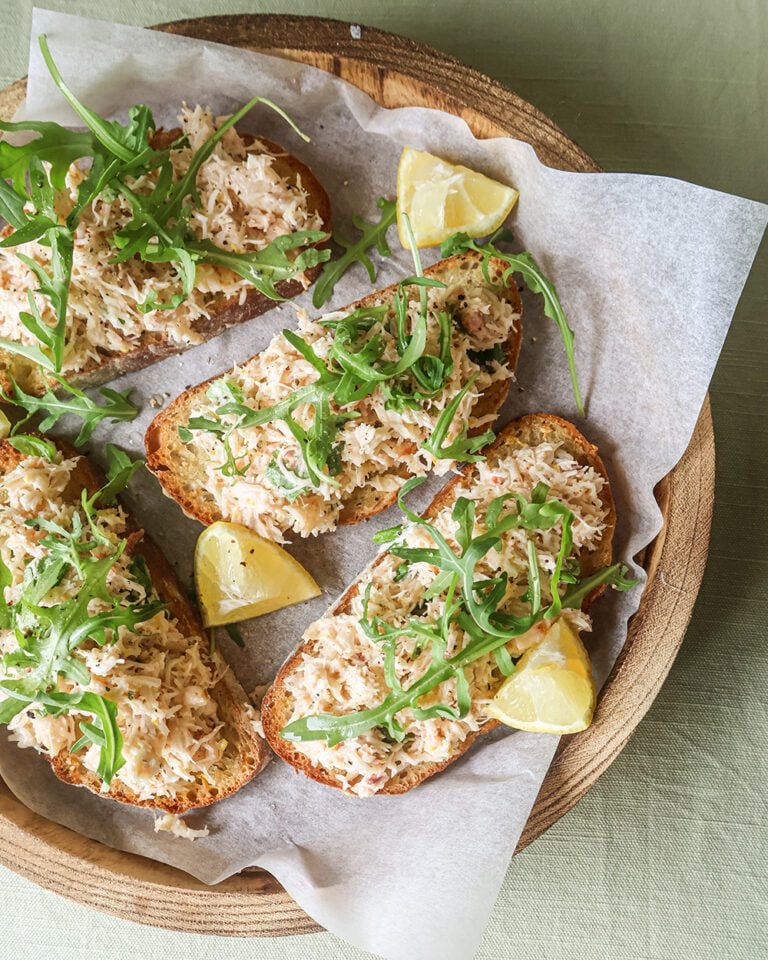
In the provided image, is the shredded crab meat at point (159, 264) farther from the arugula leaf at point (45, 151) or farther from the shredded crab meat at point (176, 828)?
the shredded crab meat at point (176, 828)

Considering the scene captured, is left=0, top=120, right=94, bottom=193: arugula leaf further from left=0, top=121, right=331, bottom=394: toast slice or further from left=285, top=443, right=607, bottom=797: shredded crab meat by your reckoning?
left=285, top=443, right=607, bottom=797: shredded crab meat

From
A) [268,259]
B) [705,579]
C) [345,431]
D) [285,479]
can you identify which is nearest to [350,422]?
[345,431]

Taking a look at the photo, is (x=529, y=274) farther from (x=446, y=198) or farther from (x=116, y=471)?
(x=116, y=471)

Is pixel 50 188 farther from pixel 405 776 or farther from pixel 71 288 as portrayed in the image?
pixel 405 776

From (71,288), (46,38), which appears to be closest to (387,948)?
(71,288)

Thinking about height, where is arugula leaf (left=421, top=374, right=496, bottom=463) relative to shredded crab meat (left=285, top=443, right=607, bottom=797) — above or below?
above

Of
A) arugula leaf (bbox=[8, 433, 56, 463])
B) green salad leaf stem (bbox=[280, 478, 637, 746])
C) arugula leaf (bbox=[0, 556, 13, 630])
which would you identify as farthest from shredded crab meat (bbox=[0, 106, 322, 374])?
green salad leaf stem (bbox=[280, 478, 637, 746])

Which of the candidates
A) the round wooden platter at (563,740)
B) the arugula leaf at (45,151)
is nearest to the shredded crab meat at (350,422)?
the round wooden platter at (563,740)
